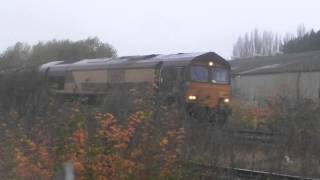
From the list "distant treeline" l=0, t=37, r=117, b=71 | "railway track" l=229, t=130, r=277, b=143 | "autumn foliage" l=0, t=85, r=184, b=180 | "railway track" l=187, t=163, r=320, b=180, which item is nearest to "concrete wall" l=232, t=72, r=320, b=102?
"distant treeline" l=0, t=37, r=117, b=71

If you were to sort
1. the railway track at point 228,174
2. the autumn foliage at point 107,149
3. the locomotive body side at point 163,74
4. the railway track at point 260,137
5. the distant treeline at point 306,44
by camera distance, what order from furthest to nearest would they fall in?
the distant treeline at point 306,44 → the locomotive body side at point 163,74 → the railway track at point 260,137 → the railway track at point 228,174 → the autumn foliage at point 107,149

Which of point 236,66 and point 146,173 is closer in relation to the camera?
point 146,173

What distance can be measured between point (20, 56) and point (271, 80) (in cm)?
2575

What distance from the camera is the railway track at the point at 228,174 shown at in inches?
398

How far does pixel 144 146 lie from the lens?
9289 millimetres

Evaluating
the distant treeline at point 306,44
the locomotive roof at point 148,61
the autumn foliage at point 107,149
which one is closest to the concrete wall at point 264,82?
the locomotive roof at point 148,61

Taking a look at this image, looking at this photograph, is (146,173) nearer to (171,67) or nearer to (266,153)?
(266,153)

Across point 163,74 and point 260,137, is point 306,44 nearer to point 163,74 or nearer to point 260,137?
point 163,74

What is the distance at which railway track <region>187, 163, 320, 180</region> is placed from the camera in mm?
10118

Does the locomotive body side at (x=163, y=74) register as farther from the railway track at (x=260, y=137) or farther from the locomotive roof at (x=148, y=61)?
the railway track at (x=260, y=137)

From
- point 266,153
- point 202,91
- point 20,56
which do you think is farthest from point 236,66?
point 266,153

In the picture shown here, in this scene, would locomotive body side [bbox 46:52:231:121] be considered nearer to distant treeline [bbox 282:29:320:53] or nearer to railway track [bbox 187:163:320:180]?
railway track [bbox 187:163:320:180]

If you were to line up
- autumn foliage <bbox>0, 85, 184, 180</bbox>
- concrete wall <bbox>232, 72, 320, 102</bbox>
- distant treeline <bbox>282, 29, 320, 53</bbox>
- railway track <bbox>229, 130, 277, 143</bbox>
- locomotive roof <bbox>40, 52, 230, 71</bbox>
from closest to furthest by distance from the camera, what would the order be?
autumn foliage <bbox>0, 85, 184, 180</bbox> → railway track <bbox>229, 130, 277, 143</bbox> → locomotive roof <bbox>40, 52, 230, 71</bbox> → concrete wall <bbox>232, 72, 320, 102</bbox> → distant treeline <bbox>282, 29, 320, 53</bbox>

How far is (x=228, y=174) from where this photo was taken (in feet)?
36.2
